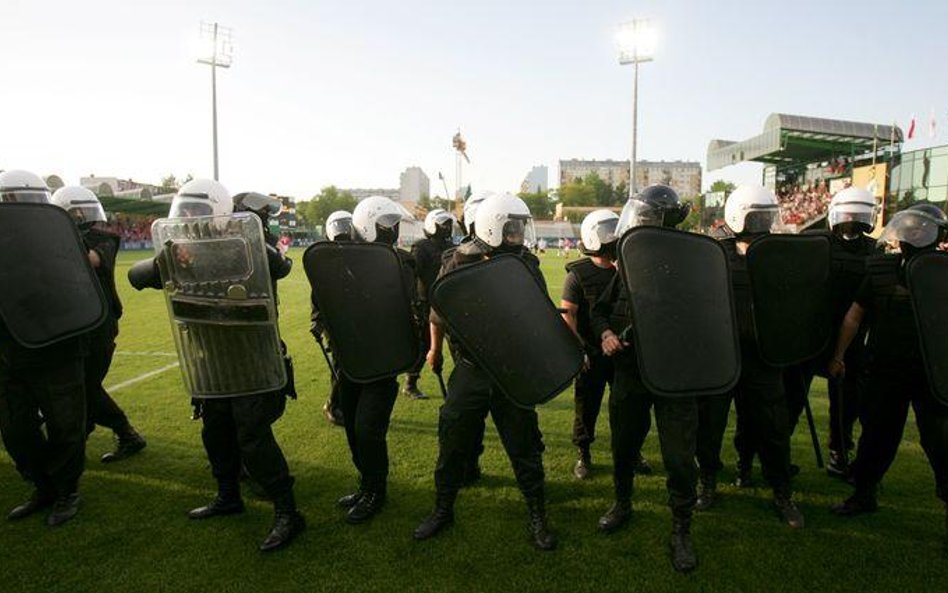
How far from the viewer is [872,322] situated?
3146 mm

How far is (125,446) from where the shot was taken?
4328 millimetres

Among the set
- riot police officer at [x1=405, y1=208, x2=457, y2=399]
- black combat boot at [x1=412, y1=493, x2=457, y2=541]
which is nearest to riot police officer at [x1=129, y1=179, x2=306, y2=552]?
black combat boot at [x1=412, y1=493, x2=457, y2=541]

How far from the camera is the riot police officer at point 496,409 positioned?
9.96 ft

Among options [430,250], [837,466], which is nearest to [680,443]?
[837,466]

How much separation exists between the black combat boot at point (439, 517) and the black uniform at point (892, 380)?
2.43 meters

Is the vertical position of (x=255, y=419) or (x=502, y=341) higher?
(x=502, y=341)

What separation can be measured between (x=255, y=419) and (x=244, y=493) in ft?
3.53

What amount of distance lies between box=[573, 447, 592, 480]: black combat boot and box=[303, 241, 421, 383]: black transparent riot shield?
1.53 meters

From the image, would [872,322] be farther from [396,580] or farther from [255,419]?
[255,419]

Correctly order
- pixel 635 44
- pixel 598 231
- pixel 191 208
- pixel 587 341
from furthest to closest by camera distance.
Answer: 1. pixel 635 44
2. pixel 587 341
3. pixel 598 231
4. pixel 191 208

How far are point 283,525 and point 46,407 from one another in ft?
5.09

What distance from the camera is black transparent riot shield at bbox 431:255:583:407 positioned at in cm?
286

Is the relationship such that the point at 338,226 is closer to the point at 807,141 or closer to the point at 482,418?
the point at 482,418

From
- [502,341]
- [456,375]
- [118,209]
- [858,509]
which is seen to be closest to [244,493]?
[456,375]
